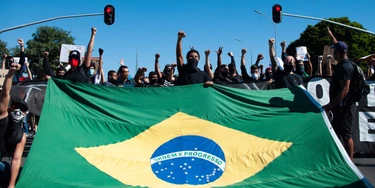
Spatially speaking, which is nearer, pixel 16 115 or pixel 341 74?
pixel 16 115

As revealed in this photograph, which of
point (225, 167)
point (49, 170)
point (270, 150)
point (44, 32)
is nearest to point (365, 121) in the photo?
point (270, 150)

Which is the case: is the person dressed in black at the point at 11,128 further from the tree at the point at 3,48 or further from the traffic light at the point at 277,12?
the tree at the point at 3,48

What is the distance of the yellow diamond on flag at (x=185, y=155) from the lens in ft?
15.9

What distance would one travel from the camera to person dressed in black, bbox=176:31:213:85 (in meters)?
6.43

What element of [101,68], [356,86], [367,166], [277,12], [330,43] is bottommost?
Answer: [367,166]

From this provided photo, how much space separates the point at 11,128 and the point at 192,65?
8.93 ft

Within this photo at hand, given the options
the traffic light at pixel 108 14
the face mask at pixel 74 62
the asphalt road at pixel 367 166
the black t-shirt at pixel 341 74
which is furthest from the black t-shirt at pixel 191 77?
the traffic light at pixel 108 14

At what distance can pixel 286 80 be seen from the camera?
6781 mm

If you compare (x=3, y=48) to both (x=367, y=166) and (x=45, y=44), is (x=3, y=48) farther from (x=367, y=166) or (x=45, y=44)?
(x=367, y=166)

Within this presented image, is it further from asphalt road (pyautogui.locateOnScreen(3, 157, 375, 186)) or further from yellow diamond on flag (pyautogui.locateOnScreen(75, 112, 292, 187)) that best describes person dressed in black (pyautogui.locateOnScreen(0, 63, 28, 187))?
asphalt road (pyautogui.locateOnScreen(3, 157, 375, 186))

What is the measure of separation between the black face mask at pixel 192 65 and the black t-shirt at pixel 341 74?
201cm

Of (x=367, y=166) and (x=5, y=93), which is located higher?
(x=5, y=93)

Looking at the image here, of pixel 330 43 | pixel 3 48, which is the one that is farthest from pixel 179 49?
pixel 3 48

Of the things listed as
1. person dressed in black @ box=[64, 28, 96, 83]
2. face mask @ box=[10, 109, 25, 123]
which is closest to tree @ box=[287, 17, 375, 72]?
person dressed in black @ box=[64, 28, 96, 83]
